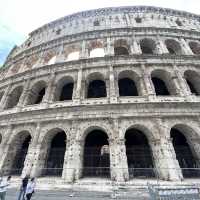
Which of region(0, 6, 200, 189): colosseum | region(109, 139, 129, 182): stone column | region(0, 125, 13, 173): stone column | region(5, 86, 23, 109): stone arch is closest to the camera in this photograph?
region(109, 139, 129, 182): stone column

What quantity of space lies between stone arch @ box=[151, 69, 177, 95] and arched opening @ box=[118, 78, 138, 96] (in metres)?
1.78

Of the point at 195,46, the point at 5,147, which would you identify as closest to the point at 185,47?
the point at 195,46

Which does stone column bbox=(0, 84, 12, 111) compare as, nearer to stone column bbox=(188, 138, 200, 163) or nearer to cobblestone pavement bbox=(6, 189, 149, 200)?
cobblestone pavement bbox=(6, 189, 149, 200)

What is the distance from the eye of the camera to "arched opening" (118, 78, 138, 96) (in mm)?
11930

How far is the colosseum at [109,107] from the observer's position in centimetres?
831

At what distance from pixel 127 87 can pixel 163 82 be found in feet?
9.95

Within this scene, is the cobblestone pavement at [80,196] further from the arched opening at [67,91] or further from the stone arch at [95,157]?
the arched opening at [67,91]

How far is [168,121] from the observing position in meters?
8.70

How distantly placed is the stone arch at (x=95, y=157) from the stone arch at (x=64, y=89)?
388cm

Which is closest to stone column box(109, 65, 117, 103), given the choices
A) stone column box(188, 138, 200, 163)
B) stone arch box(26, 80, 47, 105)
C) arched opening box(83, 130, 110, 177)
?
arched opening box(83, 130, 110, 177)

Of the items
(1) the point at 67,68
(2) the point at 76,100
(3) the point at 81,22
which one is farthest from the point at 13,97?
(3) the point at 81,22

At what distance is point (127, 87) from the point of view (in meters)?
12.2

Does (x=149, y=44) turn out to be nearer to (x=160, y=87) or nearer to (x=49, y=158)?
(x=160, y=87)

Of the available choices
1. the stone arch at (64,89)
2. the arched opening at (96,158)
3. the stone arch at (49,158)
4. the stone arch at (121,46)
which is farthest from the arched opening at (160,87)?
the stone arch at (49,158)
